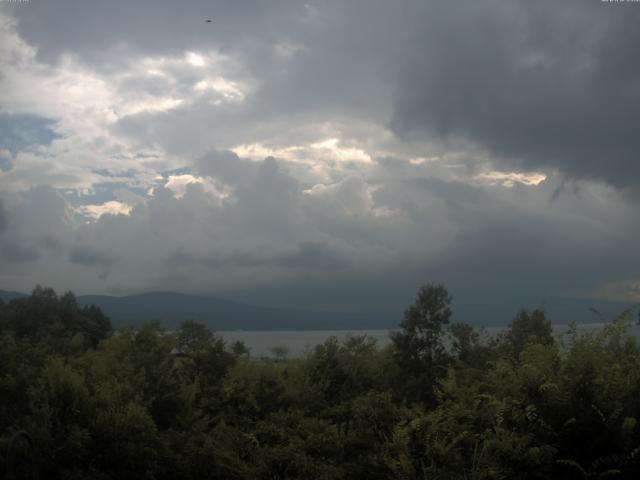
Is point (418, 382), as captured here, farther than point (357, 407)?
Yes

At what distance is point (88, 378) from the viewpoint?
16.8 meters

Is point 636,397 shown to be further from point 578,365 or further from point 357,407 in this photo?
point 357,407

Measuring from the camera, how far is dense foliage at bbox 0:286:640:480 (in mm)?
9906

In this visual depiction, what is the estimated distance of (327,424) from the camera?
50.6 ft

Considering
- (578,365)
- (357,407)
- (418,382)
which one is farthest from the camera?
(418,382)

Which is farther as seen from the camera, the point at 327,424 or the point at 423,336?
the point at 423,336

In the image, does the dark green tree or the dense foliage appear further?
the dark green tree

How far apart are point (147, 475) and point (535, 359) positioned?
343 inches

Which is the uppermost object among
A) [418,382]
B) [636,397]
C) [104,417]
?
[636,397]

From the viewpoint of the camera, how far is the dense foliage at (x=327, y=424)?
9.91 metres

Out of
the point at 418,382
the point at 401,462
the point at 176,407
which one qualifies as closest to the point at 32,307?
the point at 418,382

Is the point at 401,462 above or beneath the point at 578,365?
beneath

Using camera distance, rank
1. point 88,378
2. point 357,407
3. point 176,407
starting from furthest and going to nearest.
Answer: point 176,407 < point 88,378 < point 357,407

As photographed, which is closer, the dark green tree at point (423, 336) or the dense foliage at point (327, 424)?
the dense foliage at point (327, 424)
